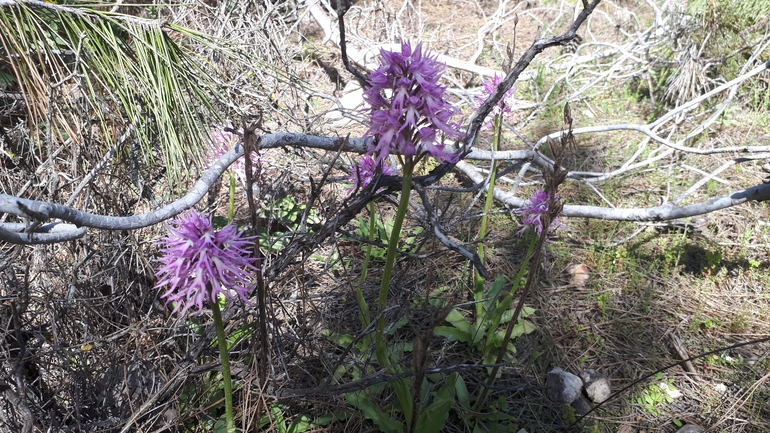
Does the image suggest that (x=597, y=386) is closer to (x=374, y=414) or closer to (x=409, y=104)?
(x=374, y=414)

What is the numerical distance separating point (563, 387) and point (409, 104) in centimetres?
168

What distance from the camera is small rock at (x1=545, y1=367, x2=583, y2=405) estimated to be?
2283mm

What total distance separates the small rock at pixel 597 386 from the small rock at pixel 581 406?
56 millimetres

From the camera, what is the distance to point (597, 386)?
93.4 inches

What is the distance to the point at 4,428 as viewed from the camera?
179 cm

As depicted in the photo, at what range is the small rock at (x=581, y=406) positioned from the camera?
2309 millimetres

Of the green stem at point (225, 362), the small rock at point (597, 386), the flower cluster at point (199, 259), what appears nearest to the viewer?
the flower cluster at point (199, 259)

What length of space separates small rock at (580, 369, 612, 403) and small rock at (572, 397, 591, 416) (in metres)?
0.06

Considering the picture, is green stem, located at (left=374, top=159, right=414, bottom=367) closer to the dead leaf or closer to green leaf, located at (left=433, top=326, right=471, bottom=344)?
green leaf, located at (left=433, top=326, right=471, bottom=344)

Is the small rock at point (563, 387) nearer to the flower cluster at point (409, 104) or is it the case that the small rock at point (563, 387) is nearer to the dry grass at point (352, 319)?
the dry grass at point (352, 319)

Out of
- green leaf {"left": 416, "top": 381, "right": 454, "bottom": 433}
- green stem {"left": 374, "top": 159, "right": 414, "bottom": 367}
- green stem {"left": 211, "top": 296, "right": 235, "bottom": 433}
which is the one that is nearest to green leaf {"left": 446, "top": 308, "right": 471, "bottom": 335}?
green leaf {"left": 416, "top": 381, "right": 454, "bottom": 433}

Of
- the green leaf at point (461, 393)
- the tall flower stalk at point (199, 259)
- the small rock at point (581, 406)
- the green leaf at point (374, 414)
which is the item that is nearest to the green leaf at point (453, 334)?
the green leaf at point (461, 393)

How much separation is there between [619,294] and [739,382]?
0.75 meters

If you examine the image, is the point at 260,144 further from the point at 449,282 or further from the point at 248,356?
the point at 449,282
